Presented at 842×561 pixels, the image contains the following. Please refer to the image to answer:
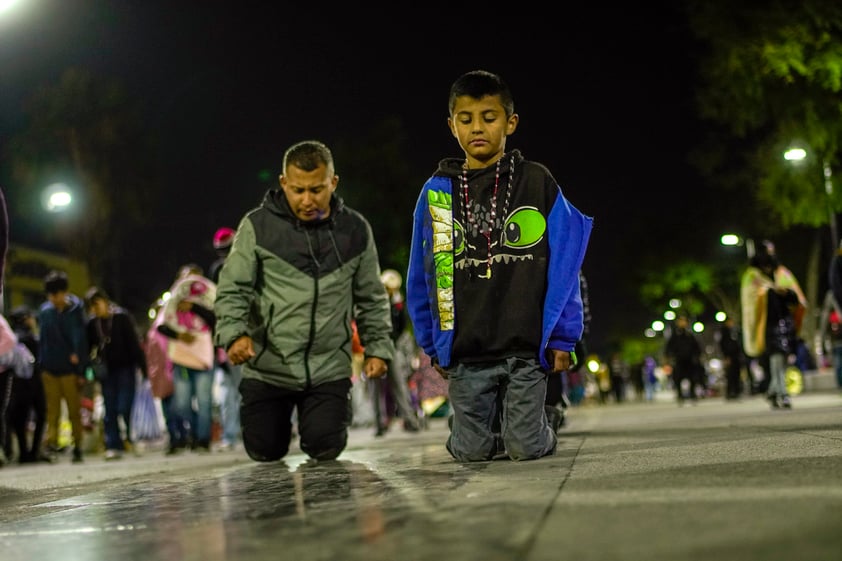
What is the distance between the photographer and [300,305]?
636cm

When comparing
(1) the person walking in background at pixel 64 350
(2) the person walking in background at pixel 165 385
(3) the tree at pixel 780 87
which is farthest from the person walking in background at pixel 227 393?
(3) the tree at pixel 780 87

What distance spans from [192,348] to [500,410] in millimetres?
6994

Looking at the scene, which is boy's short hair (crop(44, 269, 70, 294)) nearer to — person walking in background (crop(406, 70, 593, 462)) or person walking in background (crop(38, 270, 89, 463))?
person walking in background (crop(38, 270, 89, 463))

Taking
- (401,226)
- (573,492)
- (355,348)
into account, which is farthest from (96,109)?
(573,492)

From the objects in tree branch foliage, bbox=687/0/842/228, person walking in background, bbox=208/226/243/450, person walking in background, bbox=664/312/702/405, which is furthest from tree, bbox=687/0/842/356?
person walking in background, bbox=208/226/243/450

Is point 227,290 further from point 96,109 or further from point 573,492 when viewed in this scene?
point 96,109

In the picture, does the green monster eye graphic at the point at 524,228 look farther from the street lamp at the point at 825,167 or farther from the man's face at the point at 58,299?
the street lamp at the point at 825,167

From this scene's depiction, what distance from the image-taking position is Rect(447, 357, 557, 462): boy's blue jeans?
5031 mm

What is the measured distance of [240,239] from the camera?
649 cm

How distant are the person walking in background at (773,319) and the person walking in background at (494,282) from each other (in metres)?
7.20

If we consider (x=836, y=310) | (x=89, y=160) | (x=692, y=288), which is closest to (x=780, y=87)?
(x=836, y=310)

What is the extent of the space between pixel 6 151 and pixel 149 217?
5415mm

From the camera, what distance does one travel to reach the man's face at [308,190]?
6402 mm

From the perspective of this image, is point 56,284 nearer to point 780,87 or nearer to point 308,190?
point 308,190
